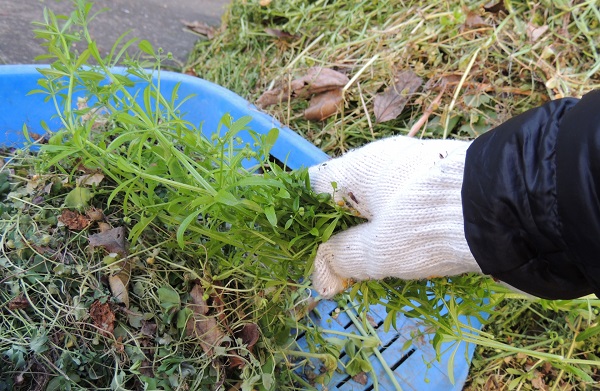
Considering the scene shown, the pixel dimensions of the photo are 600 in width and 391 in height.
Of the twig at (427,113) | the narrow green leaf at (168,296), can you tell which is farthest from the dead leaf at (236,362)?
the twig at (427,113)

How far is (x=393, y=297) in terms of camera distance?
92 centimetres

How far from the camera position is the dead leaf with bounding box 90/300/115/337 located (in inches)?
36.2

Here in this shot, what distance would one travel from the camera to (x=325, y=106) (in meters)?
1.55

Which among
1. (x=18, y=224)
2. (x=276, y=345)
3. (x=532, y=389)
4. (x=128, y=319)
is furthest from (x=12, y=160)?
(x=532, y=389)

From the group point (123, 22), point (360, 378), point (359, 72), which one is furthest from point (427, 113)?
point (123, 22)

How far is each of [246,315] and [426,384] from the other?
47cm

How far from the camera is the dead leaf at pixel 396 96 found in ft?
4.94

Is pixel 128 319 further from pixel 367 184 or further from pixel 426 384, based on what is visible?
pixel 426 384

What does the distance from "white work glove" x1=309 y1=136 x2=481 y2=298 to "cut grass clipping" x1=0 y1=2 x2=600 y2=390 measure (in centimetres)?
4

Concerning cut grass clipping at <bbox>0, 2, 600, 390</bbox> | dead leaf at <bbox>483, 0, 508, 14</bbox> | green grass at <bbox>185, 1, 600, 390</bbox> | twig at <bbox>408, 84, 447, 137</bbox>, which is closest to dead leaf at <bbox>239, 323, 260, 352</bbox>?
cut grass clipping at <bbox>0, 2, 600, 390</bbox>

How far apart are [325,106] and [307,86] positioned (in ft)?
0.31

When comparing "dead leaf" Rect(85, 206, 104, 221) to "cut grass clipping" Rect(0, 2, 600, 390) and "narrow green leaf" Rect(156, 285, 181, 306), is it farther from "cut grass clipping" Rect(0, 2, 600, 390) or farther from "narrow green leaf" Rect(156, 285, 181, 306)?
"narrow green leaf" Rect(156, 285, 181, 306)

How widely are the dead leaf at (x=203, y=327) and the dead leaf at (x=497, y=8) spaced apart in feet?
3.94

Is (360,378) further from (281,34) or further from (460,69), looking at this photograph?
(281,34)
